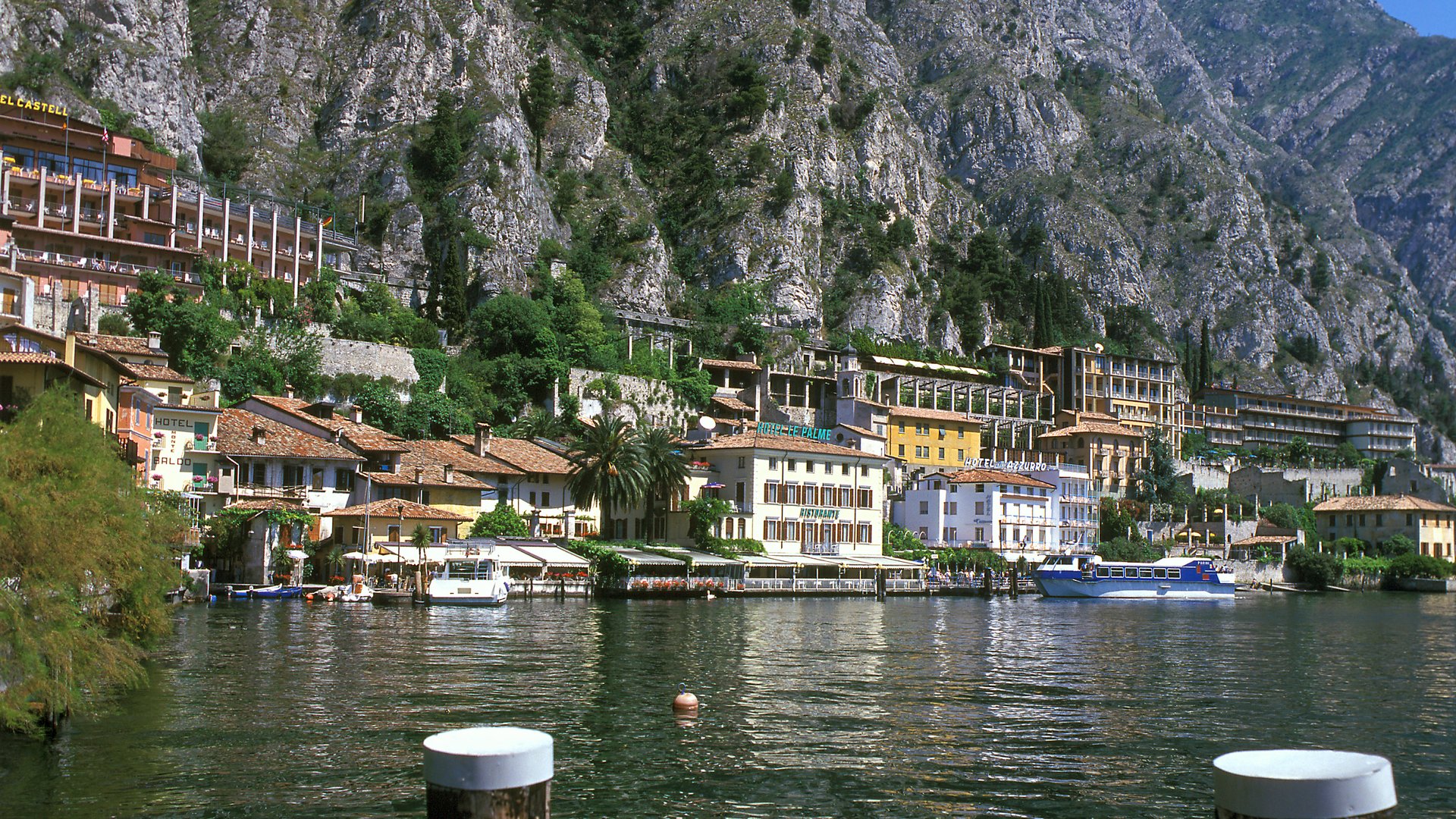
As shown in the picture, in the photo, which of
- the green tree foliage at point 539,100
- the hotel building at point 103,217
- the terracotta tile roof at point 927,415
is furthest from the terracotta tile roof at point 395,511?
the green tree foliage at point 539,100

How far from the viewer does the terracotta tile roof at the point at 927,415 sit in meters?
108

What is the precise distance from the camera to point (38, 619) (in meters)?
20.7

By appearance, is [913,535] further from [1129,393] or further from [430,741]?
[430,741]

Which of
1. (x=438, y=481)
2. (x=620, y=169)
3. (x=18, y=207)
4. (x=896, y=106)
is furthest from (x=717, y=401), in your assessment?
(x=896, y=106)

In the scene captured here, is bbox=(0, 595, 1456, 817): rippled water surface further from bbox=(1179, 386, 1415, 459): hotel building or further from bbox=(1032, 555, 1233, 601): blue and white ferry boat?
bbox=(1179, 386, 1415, 459): hotel building

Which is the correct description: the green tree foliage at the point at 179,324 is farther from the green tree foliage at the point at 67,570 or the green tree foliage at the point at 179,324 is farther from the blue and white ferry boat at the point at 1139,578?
the blue and white ferry boat at the point at 1139,578

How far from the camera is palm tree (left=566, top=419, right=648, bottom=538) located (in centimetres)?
7606

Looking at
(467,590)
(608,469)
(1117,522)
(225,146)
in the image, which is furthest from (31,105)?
(1117,522)

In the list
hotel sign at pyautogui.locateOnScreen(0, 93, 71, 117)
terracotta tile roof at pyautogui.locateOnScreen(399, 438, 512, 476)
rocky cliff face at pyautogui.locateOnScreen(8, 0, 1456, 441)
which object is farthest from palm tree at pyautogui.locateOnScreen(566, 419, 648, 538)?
hotel sign at pyautogui.locateOnScreen(0, 93, 71, 117)

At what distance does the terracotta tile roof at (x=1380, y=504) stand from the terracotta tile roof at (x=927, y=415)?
37428 millimetres

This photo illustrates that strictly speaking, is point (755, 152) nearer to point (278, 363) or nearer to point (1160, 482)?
point (1160, 482)

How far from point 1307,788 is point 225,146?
110043mm

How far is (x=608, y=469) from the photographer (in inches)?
3009

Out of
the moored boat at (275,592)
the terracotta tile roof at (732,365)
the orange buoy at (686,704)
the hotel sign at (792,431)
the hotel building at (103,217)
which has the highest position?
the hotel building at (103,217)
